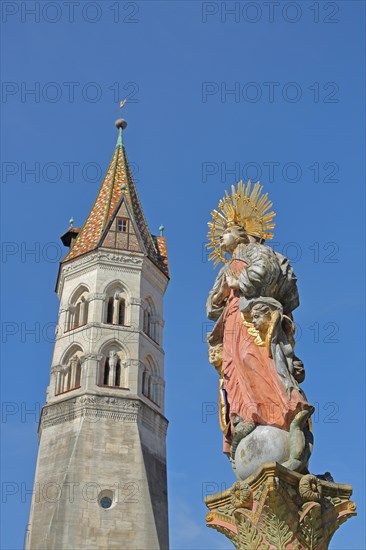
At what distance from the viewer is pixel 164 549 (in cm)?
3038

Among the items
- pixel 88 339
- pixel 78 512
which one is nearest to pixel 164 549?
pixel 78 512

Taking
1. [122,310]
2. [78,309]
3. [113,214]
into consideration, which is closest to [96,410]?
[122,310]

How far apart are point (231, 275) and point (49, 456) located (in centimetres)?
2635

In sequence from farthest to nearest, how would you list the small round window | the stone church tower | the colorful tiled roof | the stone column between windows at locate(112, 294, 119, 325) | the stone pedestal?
the colorful tiled roof < the stone column between windows at locate(112, 294, 119, 325) < the small round window < the stone church tower < the stone pedestal

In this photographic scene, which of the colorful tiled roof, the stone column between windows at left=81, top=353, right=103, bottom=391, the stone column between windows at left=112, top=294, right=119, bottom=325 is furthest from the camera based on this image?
the colorful tiled roof

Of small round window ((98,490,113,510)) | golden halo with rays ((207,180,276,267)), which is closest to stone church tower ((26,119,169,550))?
small round window ((98,490,113,510))

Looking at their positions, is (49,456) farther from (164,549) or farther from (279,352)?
(279,352)

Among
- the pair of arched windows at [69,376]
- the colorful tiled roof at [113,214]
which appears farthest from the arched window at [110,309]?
the colorful tiled roof at [113,214]

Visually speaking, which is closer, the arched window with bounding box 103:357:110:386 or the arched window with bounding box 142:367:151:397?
the arched window with bounding box 103:357:110:386

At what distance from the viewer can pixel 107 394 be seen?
3291cm

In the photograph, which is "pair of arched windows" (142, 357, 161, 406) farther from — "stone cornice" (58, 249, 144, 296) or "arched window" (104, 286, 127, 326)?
"stone cornice" (58, 249, 144, 296)

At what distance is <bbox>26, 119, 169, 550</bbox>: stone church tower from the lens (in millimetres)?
30000

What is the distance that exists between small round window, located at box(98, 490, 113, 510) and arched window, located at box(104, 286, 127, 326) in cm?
791

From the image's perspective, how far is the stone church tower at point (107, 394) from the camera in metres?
30.0
